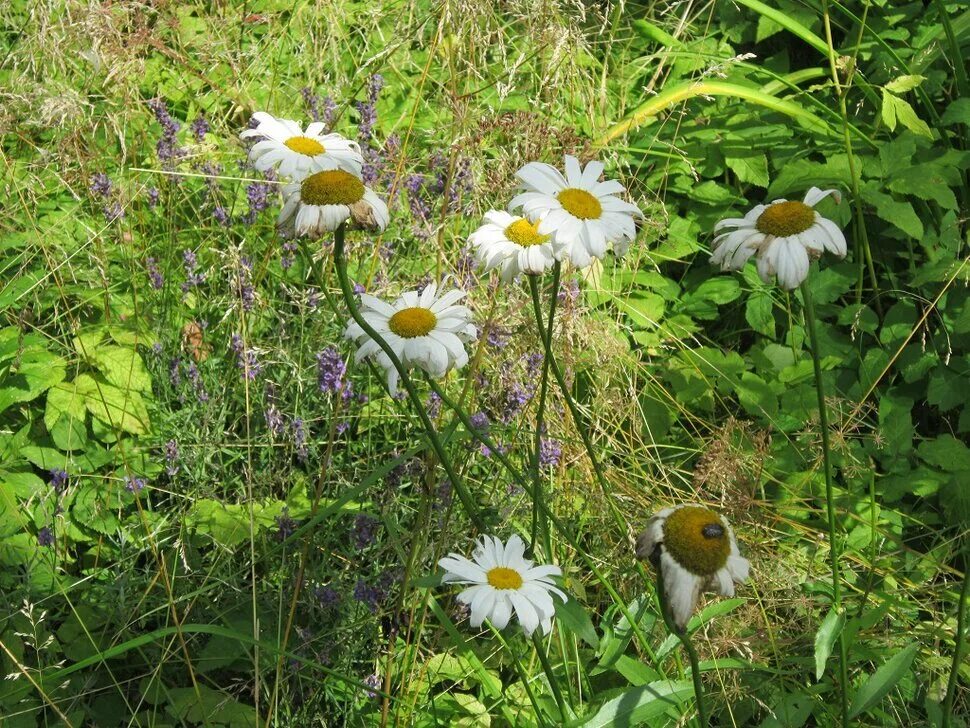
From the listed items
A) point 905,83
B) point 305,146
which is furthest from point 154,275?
point 905,83

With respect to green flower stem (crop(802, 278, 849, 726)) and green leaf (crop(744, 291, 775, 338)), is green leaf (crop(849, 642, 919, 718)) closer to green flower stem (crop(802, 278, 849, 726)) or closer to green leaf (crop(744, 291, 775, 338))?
green flower stem (crop(802, 278, 849, 726))

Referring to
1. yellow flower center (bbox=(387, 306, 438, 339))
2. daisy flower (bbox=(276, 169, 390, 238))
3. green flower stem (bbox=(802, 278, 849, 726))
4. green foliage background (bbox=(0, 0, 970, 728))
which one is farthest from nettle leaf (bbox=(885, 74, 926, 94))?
daisy flower (bbox=(276, 169, 390, 238))

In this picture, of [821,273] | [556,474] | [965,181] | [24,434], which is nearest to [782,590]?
[556,474]

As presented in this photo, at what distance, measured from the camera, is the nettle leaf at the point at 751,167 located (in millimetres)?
2826

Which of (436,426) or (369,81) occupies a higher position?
(369,81)

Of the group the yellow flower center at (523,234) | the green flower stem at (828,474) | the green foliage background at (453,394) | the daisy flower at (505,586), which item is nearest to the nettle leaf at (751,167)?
the green foliage background at (453,394)

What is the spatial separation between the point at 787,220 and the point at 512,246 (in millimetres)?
396

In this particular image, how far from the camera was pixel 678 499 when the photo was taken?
225 cm

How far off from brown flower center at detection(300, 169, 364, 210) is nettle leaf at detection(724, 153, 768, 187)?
71.2 inches

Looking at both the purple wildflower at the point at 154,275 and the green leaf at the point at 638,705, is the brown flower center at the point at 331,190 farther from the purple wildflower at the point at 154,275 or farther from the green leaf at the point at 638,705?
the purple wildflower at the point at 154,275

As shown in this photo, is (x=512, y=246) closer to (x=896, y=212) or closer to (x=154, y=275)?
(x=154, y=275)

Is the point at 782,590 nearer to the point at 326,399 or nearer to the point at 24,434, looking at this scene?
the point at 326,399

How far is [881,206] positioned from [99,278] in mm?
2003

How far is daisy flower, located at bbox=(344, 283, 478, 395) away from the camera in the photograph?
1408mm
